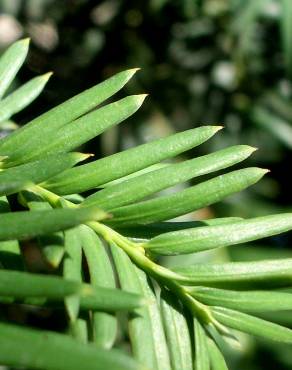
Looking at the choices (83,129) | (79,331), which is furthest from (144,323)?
(83,129)

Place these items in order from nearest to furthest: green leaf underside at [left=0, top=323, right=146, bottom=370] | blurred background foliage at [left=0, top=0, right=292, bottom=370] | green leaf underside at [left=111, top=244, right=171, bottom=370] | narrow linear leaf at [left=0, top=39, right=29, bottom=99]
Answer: green leaf underside at [left=0, top=323, right=146, bottom=370]
green leaf underside at [left=111, top=244, right=171, bottom=370]
narrow linear leaf at [left=0, top=39, right=29, bottom=99]
blurred background foliage at [left=0, top=0, right=292, bottom=370]

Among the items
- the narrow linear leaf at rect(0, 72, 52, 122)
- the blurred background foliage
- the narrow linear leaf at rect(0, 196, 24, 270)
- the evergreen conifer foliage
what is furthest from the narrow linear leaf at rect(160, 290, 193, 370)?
the blurred background foliage

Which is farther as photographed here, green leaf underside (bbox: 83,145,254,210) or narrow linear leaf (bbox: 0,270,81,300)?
green leaf underside (bbox: 83,145,254,210)

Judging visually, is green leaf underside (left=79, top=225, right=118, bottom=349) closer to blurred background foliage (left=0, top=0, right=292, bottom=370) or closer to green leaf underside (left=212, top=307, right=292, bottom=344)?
green leaf underside (left=212, top=307, right=292, bottom=344)

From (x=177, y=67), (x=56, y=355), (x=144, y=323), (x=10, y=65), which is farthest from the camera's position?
(x=177, y=67)

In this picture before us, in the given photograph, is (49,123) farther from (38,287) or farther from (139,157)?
(38,287)

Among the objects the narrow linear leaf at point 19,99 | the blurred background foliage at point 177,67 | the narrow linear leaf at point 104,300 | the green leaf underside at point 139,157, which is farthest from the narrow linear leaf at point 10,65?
the blurred background foliage at point 177,67
